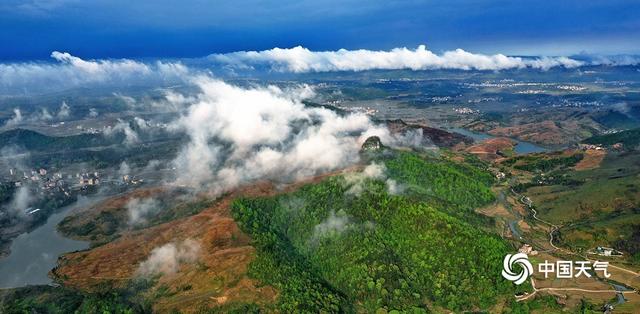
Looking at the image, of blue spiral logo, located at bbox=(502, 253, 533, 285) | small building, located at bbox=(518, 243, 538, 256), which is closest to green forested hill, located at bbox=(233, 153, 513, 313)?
blue spiral logo, located at bbox=(502, 253, 533, 285)

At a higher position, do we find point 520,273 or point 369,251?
point 369,251

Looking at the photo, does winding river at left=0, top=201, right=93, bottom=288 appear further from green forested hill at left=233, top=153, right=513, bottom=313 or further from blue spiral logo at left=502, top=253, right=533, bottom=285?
blue spiral logo at left=502, top=253, right=533, bottom=285

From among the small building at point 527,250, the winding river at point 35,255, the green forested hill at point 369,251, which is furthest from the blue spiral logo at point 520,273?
the winding river at point 35,255

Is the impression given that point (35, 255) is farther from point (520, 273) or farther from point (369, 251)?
point (520, 273)

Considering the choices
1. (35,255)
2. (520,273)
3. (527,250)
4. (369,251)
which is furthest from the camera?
(35,255)

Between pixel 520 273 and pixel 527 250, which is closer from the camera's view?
pixel 520 273

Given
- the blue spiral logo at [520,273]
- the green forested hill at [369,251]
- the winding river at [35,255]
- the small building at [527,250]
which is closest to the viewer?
the green forested hill at [369,251]

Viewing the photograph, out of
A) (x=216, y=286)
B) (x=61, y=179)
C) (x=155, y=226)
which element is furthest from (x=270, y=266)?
(x=61, y=179)

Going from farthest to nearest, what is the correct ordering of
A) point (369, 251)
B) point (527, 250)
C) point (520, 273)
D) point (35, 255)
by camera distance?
point (35, 255)
point (527, 250)
point (369, 251)
point (520, 273)

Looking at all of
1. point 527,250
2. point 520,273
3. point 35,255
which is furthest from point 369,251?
point 35,255

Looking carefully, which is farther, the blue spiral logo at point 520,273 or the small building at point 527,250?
the small building at point 527,250

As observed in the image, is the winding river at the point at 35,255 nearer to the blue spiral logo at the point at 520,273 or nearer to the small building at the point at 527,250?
the blue spiral logo at the point at 520,273
